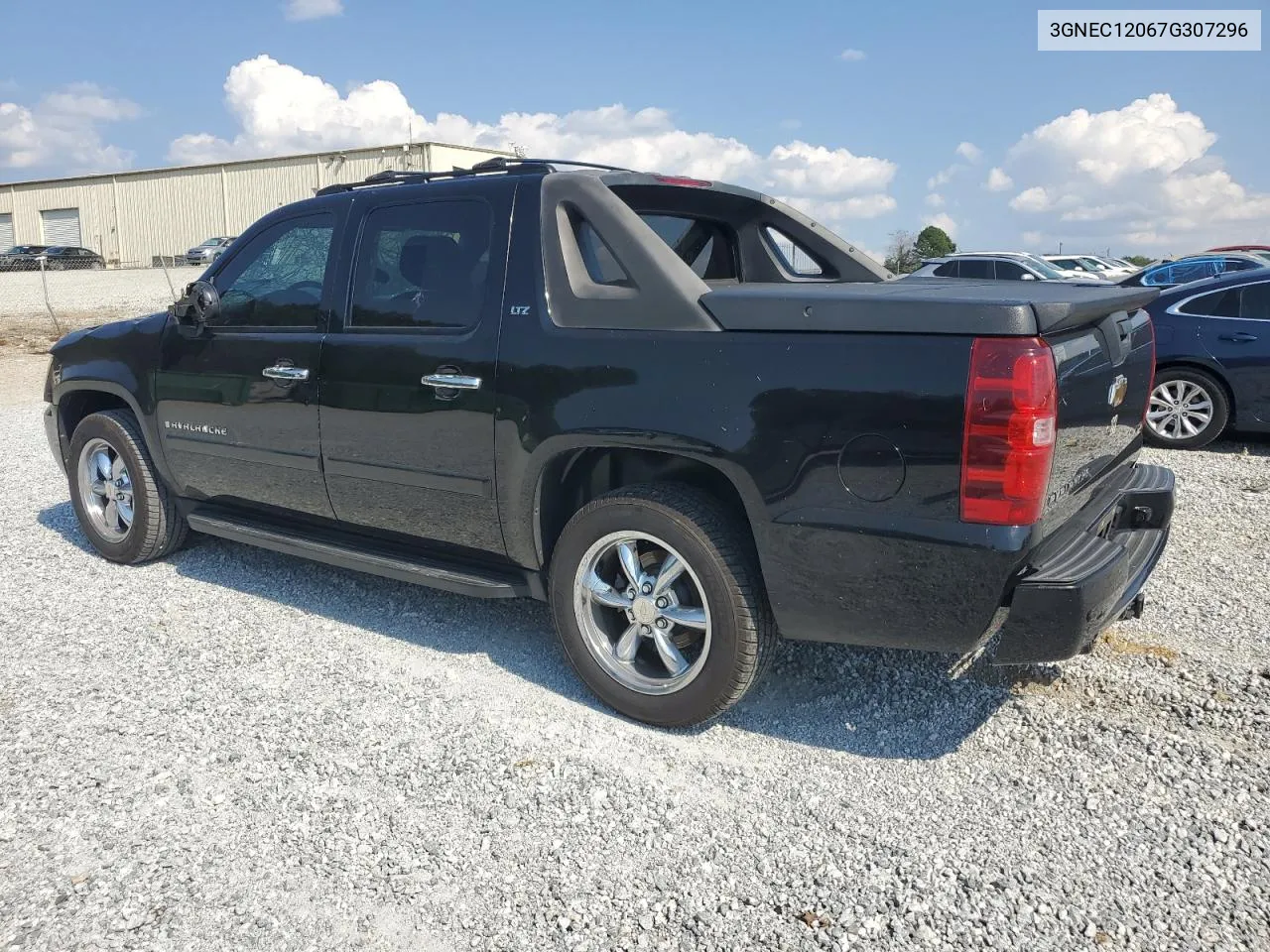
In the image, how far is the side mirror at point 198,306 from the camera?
15.4 feet

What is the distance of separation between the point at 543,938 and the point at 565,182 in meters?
2.54

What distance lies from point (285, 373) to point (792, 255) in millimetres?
2424

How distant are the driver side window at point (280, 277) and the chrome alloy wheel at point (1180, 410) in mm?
6743

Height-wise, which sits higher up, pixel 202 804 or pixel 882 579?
pixel 882 579

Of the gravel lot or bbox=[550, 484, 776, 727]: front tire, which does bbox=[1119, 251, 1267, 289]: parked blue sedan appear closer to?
bbox=[550, 484, 776, 727]: front tire

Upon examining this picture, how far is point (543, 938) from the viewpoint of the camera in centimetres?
249

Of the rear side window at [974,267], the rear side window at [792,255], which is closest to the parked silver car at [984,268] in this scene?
the rear side window at [974,267]

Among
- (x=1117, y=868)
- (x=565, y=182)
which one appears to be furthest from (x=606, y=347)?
(x=1117, y=868)

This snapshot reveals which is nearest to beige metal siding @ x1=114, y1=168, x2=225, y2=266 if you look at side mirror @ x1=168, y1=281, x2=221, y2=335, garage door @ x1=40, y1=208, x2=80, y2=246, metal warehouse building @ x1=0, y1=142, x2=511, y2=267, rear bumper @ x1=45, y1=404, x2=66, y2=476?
metal warehouse building @ x1=0, y1=142, x2=511, y2=267

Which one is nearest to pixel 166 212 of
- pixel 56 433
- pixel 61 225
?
pixel 61 225

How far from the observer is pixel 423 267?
13.2 feet

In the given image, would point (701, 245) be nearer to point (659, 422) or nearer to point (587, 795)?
point (659, 422)

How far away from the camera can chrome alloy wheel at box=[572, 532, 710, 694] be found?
3449mm

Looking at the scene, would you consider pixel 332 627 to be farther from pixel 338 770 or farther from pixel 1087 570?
pixel 1087 570
